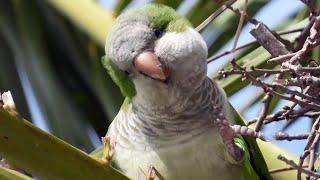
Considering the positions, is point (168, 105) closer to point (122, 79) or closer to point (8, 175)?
point (122, 79)

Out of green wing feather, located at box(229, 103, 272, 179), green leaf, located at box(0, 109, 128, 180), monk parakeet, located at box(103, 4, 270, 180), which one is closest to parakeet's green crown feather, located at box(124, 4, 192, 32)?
monk parakeet, located at box(103, 4, 270, 180)

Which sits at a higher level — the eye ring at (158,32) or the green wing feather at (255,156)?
the eye ring at (158,32)

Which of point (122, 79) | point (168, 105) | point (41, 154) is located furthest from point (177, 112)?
point (41, 154)

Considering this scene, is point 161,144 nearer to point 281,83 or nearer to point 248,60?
point 248,60

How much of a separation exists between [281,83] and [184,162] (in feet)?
1.59

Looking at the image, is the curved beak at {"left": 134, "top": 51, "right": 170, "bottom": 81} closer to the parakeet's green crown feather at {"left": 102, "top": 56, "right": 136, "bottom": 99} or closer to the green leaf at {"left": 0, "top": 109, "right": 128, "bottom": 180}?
the parakeet's green crown feather at {"left": 102, "top": 56, "right": 136, "bottom": 99}

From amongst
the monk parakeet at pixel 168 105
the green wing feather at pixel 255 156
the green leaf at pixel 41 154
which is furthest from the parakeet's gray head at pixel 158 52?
the green leaf at pixel 41 154

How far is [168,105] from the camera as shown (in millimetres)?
1859

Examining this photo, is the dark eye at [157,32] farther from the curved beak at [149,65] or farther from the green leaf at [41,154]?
the green leaf at [41,154]

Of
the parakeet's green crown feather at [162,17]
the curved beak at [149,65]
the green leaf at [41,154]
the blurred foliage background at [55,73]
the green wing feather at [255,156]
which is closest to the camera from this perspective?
the green leaf at [41,154]

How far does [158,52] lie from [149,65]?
0.05m

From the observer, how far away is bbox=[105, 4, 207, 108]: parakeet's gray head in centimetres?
171

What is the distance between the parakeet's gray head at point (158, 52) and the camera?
1.71 meters

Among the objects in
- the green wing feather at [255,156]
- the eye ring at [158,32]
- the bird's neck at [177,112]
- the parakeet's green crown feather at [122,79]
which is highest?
the eye ring at [158,32]
